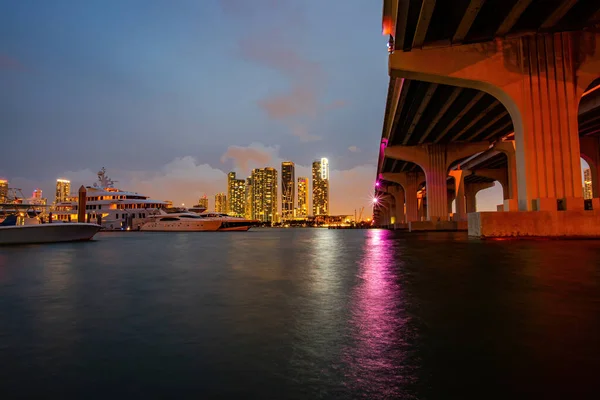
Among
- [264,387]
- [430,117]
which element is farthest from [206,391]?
[430,117]

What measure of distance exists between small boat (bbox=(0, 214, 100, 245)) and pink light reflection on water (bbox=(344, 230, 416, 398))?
29.0 metres

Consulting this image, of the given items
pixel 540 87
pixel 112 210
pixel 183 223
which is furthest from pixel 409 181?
pixel 112 210

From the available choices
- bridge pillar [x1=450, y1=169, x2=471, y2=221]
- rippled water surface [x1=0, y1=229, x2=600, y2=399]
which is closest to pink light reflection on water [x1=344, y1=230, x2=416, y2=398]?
rippled water surface [x1=0, y1=229, x2=600, y2=399]

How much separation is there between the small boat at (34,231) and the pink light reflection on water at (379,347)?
29.0m

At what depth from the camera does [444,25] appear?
20828mm

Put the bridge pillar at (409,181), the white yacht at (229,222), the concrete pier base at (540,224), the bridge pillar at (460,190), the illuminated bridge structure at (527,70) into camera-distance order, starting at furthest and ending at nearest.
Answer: the white yacht at (229,222) → the bridge pillar at (409,181) → the bridge pillar at (460,190) → the concrete pier base at (540,224) → the illuminated bridge structure at (527,70)

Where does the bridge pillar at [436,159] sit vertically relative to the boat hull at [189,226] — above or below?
above

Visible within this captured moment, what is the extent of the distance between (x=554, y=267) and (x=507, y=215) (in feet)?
42.5

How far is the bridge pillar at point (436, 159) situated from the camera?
158 ft

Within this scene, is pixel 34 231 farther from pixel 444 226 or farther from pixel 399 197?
pixel 399 197

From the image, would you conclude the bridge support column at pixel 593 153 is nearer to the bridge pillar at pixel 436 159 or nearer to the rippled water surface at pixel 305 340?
the bridge pillar at pixel 436 159

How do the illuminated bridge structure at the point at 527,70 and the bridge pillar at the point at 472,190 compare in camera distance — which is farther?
the bridge pillar at the point at 472,190

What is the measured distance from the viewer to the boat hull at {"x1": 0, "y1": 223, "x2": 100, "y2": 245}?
26.8 m

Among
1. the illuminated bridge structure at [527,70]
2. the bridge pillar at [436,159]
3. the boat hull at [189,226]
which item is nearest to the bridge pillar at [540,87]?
the illuminated bridge structure at [527,70]
